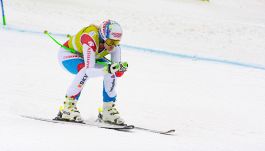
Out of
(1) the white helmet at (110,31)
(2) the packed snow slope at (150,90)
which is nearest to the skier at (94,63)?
(1) the white helmet at (110,31)

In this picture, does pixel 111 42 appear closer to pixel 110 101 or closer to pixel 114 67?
pixel 114 67

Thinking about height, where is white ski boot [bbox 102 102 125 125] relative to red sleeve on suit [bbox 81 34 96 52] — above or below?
below

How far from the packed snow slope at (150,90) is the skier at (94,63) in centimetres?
43

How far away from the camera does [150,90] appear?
8516 millimetres

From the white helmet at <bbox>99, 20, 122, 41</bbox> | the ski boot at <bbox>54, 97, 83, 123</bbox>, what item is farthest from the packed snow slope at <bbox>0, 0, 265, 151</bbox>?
the white helmet at <bbox>99, 20, 122, 41</bbox>

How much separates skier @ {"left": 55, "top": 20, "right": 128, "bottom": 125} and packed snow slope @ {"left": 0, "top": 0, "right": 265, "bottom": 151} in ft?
1.41

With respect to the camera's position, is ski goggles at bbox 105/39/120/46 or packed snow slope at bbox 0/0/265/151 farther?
ski goggles at bbox 105/39/120/46

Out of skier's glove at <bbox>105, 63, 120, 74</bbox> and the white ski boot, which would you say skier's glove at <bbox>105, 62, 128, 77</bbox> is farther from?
the white ski boot

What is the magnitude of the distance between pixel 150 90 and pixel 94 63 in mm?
3221

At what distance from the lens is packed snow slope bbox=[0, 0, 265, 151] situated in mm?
4859

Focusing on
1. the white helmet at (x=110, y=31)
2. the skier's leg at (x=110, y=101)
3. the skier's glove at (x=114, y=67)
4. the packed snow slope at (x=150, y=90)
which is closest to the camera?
the packed snow slope at (x=150, y=90)

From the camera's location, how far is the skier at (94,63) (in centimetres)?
535

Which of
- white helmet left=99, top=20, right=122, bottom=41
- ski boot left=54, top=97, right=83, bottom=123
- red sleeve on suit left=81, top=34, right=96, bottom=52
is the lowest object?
ski boot left=54, top=97, right=83, bottom=123

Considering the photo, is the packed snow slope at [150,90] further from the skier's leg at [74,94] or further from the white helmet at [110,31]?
the white helmet at [110,31]
